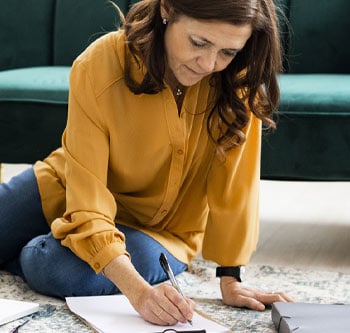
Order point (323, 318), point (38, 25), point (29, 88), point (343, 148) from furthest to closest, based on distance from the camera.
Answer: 1. point (38, 25)
2. point (29, 88)
3. point (343, 148)
4. point (323, 318)

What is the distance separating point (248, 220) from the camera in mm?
2027

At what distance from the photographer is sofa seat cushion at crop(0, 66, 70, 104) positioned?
251 cm

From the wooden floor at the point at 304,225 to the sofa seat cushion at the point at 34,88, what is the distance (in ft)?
2.25

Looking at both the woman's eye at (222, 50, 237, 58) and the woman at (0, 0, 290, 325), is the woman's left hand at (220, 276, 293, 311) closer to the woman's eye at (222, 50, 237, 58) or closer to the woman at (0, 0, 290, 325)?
the woman at (0, 0, 290, 325)

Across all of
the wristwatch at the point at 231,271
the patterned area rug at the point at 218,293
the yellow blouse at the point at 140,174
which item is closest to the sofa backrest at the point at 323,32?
the patterned area rug at the point at 218,293

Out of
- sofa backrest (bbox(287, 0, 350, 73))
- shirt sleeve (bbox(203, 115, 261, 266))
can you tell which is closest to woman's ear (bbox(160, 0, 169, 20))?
shirt sleeve (bbox(203, 115, 261, 266))

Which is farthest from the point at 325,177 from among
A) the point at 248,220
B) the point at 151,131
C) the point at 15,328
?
the point at 15,328

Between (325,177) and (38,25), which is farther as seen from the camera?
(38,25)

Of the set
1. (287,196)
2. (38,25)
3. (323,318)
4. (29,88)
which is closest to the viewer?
(323,318)

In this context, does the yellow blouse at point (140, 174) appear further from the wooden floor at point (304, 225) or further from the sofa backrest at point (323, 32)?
the sofa backrest at point (323, 32)

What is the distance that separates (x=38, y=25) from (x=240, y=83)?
139 cm

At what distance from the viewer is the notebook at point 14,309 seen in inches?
71.9

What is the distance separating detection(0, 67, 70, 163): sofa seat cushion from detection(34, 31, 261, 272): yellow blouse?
341mm

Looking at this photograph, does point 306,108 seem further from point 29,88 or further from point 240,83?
point 29,88
